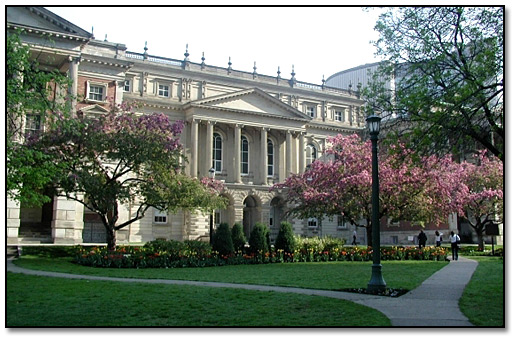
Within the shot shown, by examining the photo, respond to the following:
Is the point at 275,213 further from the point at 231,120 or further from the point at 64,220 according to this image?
the point at 64,220

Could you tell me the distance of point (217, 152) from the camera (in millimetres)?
58125

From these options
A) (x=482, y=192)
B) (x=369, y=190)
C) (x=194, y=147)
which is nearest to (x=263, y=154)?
(x=194, y=147)

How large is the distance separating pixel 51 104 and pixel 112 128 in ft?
35.7

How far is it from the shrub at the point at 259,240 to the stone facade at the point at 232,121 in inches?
782

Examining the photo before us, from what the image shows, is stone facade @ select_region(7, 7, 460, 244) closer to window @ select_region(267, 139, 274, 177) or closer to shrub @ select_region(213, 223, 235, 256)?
window @ select_region(267, 139, 274, 177)

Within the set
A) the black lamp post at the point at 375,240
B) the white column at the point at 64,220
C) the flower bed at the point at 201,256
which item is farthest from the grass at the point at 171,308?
the white column at the point at 64,220

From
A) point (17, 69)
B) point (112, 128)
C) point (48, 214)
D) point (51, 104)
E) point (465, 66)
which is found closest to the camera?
point (17, 69)

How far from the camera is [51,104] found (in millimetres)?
16062

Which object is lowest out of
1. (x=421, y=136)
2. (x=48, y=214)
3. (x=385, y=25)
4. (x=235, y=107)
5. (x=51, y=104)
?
(x=48, y=214)

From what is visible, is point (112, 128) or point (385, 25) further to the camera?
point (112, 128)

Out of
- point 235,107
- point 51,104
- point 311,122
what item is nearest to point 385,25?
point 51,104

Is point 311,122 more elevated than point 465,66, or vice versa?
point 311,122

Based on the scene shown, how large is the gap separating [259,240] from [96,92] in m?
22.5

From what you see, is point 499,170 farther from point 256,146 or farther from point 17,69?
point 17,69
